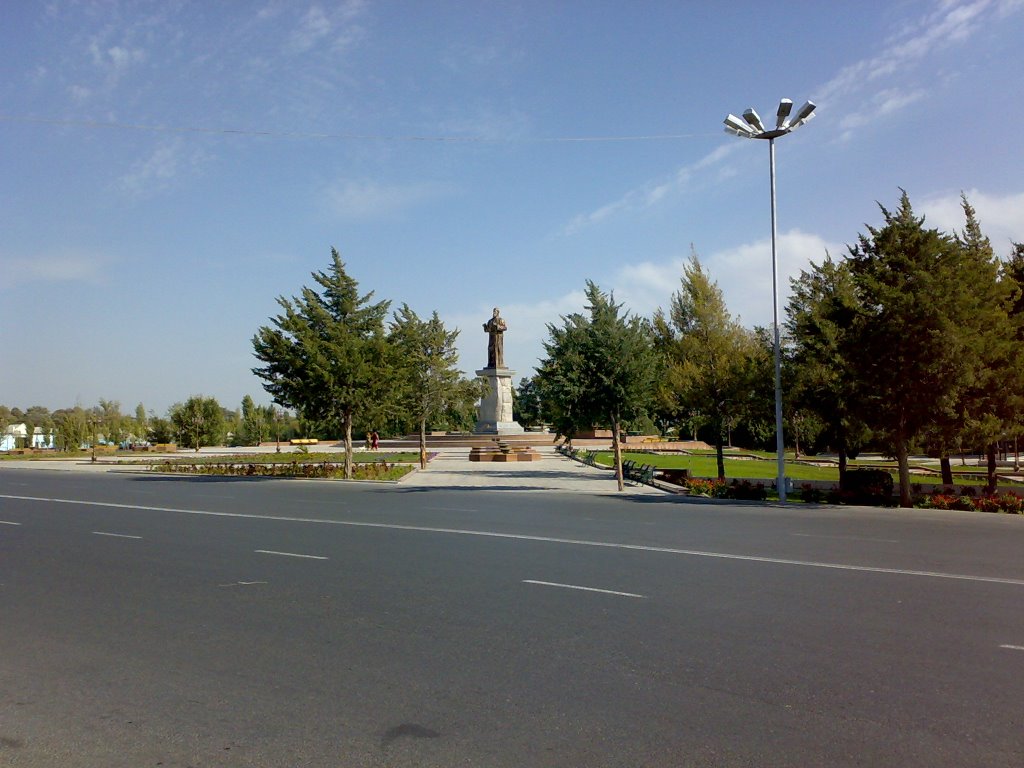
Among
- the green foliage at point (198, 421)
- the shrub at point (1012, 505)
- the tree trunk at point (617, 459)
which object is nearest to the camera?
the shrub at point (1012, 505)

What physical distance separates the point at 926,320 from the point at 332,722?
19.6 meters

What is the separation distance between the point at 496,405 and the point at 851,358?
39820 mm

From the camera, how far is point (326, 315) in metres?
34.0

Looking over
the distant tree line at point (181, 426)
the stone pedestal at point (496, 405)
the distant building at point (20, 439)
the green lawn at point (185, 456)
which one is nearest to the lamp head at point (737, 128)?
the green lawn at point (185, 456)

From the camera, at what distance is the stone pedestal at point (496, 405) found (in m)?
60.1

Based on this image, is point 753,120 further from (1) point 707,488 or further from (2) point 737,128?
(1) point 707,488

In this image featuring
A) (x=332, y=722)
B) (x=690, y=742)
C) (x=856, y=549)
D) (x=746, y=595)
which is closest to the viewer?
(x=690, y=742)

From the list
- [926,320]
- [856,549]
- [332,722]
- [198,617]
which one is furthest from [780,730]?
→ [926,320]

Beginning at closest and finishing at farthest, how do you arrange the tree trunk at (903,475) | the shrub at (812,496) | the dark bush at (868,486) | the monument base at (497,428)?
the tree trunk at (903,475)
the dark bush at (868,486)
the shrub at (812,496)
the monument base at (497,428)

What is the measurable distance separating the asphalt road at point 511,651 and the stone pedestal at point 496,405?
46.0 m

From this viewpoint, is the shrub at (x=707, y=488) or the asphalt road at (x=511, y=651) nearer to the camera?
the asphalt road at (x=511, y=651)

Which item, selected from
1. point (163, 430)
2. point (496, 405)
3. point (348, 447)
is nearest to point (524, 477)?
point (348, 447)

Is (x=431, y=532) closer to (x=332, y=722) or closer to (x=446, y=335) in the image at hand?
(x=332, y=722)

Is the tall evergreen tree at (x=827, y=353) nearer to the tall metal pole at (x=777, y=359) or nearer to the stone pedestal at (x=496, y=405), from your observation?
the tall metal pole at (x=777, y=359)
